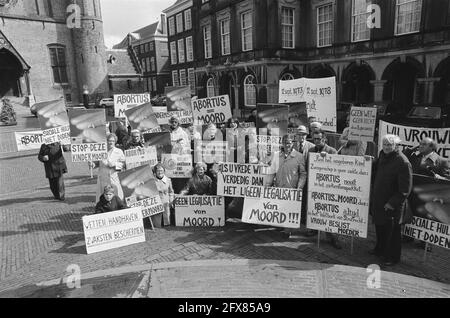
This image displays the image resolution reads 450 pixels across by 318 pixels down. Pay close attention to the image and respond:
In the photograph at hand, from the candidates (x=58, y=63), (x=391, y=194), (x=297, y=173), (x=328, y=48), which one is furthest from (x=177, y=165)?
(x=58, y=63)

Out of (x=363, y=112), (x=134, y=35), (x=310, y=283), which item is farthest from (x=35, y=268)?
(x=134, y=35)

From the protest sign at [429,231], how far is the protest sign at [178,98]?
7.54 m

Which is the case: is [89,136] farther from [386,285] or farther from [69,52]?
[69,52]

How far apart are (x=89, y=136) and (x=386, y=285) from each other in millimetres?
7625

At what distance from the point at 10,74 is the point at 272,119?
3681cm

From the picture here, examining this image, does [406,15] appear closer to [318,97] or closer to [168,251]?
[318,97]

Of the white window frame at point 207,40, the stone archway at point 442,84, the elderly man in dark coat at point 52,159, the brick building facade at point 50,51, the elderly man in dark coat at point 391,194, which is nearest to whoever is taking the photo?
the elderly man in dark coat at point 391,194

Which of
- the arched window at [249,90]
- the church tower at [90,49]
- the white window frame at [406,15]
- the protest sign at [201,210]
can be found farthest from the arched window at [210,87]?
the protest sign at [201,210]

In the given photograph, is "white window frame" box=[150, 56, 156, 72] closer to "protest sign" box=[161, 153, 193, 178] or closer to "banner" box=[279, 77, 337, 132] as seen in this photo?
"banner" box=[279, 77, 337, 132]

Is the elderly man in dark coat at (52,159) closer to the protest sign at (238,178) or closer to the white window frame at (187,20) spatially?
the protest sign at (238,178)

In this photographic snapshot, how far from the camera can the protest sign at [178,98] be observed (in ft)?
35.3

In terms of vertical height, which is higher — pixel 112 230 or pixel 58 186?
pixel 58 186

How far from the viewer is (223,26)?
3200cm

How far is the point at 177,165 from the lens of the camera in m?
8.05
